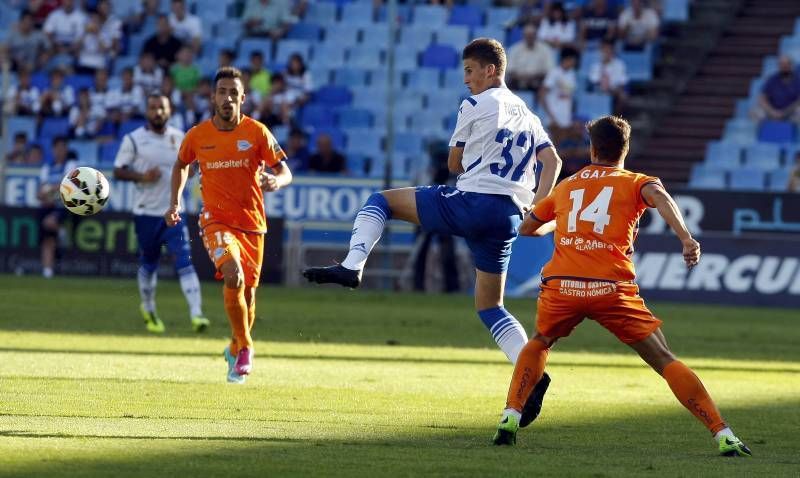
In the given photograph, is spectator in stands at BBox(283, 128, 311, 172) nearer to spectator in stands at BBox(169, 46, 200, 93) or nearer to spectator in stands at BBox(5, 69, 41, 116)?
spectator in stands at BBox(169, 46, 200, 93)

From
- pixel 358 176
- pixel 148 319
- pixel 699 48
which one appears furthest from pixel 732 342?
pixel 699 48

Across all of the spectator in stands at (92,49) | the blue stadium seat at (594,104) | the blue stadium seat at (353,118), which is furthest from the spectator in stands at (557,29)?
the spectator in stands at (92,49)

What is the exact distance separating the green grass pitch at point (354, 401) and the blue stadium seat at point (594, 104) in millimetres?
7975

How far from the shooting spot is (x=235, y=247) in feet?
37.0

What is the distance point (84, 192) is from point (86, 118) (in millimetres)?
16415

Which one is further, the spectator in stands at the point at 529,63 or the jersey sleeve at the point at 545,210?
the spectator in stands at the point at 529,63

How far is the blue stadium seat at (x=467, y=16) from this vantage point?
1139 inches

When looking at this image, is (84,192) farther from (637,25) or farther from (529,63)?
(637,25)

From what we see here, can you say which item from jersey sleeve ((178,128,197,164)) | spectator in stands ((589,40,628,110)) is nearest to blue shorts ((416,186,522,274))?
jersey sleeve ((178,128,197,164))

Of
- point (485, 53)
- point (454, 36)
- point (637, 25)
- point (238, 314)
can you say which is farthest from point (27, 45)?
point (485, 53)

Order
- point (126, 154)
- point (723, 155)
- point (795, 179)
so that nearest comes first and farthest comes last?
point (126, 154)
point (795, 179)
point (723, 155)

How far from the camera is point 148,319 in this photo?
52.6ft

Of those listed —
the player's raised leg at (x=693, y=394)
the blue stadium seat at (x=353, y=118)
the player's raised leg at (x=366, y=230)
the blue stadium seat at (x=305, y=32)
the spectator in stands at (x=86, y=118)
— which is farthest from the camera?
the blue stadium seat at (x=305, y=32)

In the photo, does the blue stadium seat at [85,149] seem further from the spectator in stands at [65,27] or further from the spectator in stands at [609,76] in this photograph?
the spectator in stands at [609,76]
